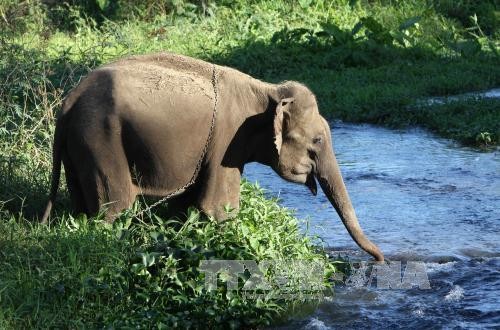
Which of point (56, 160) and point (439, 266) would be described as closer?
point (56, 160)

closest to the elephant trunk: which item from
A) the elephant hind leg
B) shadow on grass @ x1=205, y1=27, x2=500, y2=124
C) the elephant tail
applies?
the elephant hind leg

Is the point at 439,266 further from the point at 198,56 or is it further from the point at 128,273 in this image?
the point at 198,56

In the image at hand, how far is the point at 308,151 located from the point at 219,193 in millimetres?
706

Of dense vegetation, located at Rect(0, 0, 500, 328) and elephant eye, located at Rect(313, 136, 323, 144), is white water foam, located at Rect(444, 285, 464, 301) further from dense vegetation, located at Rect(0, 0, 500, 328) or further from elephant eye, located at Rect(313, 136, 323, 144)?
elephant eye, located at Rect(313, 136, 323, 144)

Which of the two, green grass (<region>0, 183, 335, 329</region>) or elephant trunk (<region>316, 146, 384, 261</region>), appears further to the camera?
elephant trunk (<region>316, 146, 384, 261</region>)

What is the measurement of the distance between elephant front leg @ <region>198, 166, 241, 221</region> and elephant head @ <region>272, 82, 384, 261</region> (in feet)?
1.19

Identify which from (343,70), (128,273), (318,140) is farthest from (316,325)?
(343,70)

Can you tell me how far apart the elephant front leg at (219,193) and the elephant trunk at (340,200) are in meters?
0.64

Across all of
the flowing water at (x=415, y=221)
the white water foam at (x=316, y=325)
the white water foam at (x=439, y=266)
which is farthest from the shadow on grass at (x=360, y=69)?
the white water foam at (x=316, y=325)

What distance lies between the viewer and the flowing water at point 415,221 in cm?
711

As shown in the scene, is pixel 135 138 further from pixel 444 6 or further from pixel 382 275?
pixel 444 6

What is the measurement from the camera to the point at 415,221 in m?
9.12

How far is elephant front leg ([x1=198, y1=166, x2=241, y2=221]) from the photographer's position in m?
7.36

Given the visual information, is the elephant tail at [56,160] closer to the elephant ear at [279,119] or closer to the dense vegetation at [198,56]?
the dense vegetation at [198,56]
